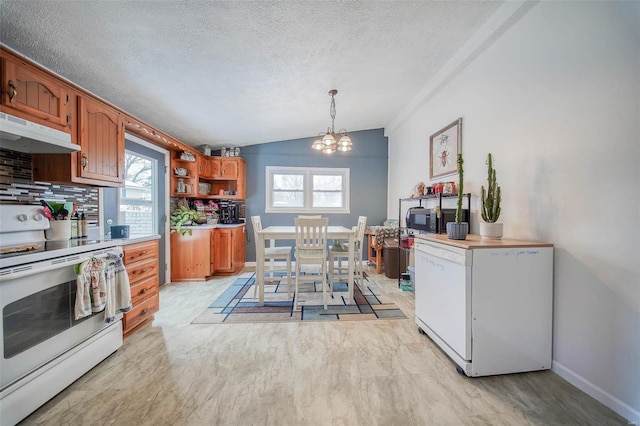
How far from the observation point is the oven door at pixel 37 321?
1164 millimetres

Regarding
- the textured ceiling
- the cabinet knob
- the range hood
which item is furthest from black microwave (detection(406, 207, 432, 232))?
the cabinet knob

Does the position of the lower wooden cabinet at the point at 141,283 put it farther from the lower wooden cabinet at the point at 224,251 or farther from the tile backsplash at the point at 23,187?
the lower wooden cabinet at the point at 224,251

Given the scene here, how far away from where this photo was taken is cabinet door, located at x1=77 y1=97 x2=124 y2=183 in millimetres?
1854


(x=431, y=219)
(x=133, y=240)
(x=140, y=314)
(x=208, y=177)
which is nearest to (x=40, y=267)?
(x=133, y=240)

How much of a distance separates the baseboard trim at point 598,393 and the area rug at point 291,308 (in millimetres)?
1155

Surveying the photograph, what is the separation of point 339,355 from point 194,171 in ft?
11.4

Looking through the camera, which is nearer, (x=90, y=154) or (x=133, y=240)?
(x=90, y=154)

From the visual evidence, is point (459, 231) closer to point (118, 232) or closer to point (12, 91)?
point (118, 232)

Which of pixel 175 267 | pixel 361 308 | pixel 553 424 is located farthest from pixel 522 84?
pixel 175 267

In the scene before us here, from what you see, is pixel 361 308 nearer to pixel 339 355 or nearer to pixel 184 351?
pixel 339 355

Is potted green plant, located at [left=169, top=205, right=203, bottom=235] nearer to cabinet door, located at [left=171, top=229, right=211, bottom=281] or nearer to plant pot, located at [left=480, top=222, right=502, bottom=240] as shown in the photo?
cabinet door, located at [left=171, top=229, right=211, bottom=281]

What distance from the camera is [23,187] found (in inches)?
67.0

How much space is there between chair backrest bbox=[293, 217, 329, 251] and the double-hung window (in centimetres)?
213

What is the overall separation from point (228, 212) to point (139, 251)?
7.73ft
